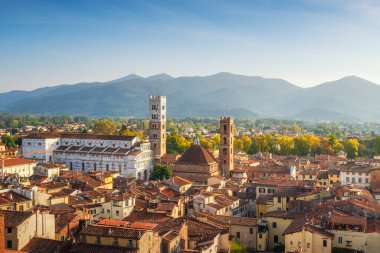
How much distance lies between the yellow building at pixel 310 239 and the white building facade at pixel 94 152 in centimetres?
5148

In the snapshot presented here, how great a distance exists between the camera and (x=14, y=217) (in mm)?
26234

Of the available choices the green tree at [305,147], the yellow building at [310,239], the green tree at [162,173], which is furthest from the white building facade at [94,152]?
the yellow building at [310,239]

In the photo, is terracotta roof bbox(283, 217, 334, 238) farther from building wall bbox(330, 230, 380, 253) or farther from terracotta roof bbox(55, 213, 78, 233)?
terracotta roof bbox(55, 213, 78, 233)

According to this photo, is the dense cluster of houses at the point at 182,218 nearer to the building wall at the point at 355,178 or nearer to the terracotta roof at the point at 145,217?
the terracotta roof at the point at 145,217

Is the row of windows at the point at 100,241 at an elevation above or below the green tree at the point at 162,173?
above

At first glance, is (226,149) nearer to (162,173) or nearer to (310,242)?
(162,173)

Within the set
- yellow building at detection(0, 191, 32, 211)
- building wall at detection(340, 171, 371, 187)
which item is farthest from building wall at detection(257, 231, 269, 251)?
building wall at detection(340, 171, 371, 187)

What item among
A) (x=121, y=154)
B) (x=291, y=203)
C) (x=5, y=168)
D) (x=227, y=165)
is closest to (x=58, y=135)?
(x=121, y=154)

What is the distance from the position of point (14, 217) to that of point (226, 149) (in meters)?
52.6

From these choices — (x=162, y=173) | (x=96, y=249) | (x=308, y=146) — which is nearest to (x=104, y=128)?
(x=308, y=146)

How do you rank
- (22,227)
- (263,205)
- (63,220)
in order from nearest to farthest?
(22,227), (63,220), (263,205)

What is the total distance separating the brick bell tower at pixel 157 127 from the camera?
91.8 meters

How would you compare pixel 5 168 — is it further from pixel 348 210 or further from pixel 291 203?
pixel 348 210

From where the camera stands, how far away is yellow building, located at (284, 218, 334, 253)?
30.9m
